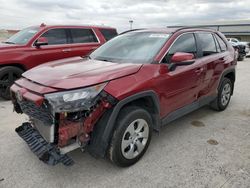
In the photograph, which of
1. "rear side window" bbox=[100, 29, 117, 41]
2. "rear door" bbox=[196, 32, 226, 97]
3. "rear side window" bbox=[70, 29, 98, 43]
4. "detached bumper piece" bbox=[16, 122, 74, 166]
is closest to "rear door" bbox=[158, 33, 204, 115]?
"rear door" bbox=[196, 32, 226, 97]

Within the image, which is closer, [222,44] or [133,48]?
[133,48]

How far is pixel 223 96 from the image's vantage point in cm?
529

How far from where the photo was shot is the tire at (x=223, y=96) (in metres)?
5.11

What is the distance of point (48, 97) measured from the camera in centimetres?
262

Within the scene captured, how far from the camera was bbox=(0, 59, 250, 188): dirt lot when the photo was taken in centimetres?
293

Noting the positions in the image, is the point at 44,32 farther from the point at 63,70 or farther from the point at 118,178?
the point at 118,178

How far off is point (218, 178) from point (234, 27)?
4766 centimetres

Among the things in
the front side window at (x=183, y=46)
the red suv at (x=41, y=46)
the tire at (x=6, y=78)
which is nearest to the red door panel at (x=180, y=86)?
the front side window at (x=183, y=46)

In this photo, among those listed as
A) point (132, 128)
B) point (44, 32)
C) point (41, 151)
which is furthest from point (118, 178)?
point (44, 32)

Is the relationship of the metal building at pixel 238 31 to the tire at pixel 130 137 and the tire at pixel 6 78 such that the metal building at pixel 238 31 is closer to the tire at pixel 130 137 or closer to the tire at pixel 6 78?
the tire at pixel 6 78

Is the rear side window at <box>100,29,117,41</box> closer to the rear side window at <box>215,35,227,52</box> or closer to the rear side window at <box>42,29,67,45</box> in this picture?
the rear side window at <box>42,29,67,45</box>

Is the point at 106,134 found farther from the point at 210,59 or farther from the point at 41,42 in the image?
the point at 41,42

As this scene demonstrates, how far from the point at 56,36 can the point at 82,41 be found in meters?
0.78

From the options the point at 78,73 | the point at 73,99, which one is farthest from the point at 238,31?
the point at 73,99
